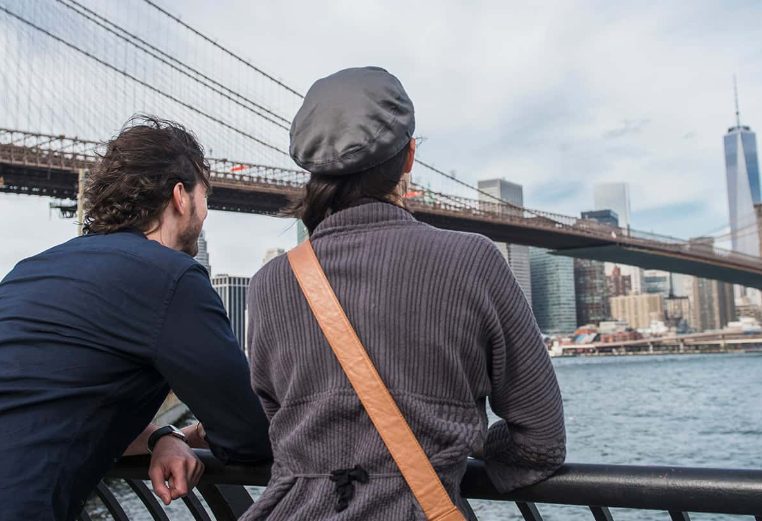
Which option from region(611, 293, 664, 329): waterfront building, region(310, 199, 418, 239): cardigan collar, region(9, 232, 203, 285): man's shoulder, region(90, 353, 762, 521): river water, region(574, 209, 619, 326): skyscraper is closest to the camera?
region(310, 199, 418, 239): cardigan collar

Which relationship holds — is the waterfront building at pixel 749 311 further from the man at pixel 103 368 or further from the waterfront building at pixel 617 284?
the man at pixel 103 368

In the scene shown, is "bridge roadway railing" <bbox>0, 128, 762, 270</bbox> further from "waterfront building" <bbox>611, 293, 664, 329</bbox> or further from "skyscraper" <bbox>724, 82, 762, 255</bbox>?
"skyscraper" <bbox>724, 82, 762, 255</bbox>

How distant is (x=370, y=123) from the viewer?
0.98 m

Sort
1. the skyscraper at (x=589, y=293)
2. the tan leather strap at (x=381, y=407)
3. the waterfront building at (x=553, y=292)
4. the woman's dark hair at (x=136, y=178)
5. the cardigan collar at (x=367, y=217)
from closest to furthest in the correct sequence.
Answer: the tan leather strap at (x=381, y=407) < the cardigan collar at (x=367, y=217) < the woman's dark hair at (x=136, y=178) < the waterfront building at (x=553, y=292) < the skyscraper at (x=589, y=293)

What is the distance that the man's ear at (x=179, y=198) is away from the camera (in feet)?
4.46

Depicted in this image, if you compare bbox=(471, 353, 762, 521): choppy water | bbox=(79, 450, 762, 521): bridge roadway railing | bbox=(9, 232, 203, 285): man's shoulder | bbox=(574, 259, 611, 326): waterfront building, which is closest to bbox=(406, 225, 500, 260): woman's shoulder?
bbox=(79, 450, 762, 521): bridge roadway railing

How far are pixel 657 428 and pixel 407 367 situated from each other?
16.4 meters

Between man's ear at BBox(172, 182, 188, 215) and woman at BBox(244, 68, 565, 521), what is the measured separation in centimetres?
39

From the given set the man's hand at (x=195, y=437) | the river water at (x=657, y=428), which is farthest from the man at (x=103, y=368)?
the river water at (x=657, y=428)

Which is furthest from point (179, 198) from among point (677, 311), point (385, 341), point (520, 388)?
point (677, 311)

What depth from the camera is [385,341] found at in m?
0.93

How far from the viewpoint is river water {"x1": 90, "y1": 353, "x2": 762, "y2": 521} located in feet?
28.9

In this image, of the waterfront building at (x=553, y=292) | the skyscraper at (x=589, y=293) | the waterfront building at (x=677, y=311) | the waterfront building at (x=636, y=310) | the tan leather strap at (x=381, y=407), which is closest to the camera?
the tan leather strap at (x=381, y=407)

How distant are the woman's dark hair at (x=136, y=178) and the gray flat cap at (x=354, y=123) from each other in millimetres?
421
